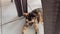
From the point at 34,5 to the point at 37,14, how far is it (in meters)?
0.22

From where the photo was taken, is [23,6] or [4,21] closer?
[23,6]

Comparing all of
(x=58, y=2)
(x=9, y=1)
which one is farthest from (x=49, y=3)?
(x=9, y=1)

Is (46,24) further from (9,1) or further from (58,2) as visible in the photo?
(9,1)

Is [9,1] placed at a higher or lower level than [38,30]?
higher

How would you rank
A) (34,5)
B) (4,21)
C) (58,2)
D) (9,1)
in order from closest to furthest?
(58,2), (4,21), (9,1), (34,5)

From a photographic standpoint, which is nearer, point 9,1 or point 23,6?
point 23,6

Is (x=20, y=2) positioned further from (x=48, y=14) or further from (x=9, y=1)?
(x=48, y=14)

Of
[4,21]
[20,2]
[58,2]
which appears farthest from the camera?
[4,21]

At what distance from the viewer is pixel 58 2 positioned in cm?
55

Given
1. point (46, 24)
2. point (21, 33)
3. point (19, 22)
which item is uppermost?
point (46, 24)

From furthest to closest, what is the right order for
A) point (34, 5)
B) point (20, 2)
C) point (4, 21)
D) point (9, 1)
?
1. point (34, 5)
2. point (9, 1)
3. point (4, 21)
4. point (20, 2)

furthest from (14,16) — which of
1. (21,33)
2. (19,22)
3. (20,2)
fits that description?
(20,2)

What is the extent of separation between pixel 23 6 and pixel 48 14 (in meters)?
0.70

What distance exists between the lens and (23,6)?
127cm
